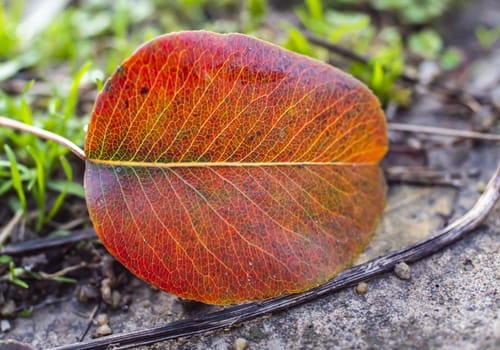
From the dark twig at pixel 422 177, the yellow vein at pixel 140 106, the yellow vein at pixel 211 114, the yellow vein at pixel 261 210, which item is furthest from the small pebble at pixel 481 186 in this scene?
the yellow vein at pixel 140 106

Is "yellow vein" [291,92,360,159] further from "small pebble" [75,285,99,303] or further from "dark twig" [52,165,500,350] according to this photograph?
"small pebble" [75,285,99,303]

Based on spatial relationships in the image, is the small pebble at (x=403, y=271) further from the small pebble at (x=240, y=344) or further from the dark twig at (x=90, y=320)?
the dark twig at (x=90, y=320)

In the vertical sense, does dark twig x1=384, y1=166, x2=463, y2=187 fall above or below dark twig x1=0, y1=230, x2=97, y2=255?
below

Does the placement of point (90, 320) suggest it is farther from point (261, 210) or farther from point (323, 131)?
point (323, 131)

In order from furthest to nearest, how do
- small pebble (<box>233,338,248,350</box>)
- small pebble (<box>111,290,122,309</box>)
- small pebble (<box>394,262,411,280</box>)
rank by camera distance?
small pebble (<box>111,290,122,309</box>) < small pebble (<box>394,262,411,280</box>) < small pebble (<box>233,338,248,350</box>)

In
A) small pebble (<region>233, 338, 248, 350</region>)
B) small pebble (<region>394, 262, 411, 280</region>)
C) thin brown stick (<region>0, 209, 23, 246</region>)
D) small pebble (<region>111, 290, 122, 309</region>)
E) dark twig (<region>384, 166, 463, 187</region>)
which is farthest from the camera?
dark twig (<region>384, 166, 463, 187</region>)

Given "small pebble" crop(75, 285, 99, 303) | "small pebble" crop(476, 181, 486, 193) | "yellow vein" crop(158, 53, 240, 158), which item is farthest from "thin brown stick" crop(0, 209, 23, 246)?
"small pebble" crop(476, 181, 486, 193)

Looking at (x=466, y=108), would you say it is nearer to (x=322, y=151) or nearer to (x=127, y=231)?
(x=322, y=151)
